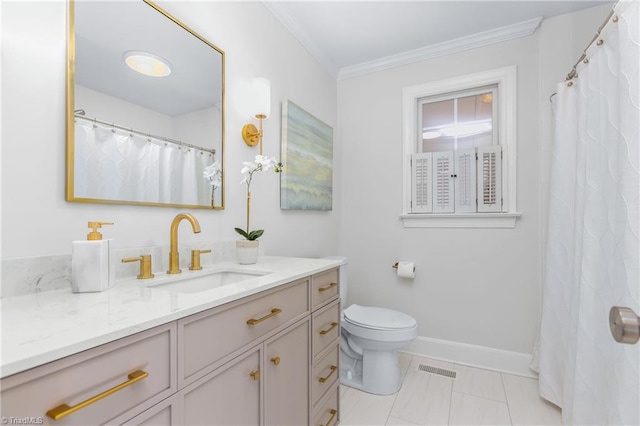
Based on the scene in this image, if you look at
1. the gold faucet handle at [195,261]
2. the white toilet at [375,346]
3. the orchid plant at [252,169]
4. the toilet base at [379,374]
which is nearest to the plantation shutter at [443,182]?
the white toilet at [375,346]

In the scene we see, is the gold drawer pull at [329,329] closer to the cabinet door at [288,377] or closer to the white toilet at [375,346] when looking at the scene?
the cabinet door at [288,377]

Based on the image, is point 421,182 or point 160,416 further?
point 421,182

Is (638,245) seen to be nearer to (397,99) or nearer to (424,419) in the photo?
(424,419)

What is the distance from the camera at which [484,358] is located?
228 centimetres

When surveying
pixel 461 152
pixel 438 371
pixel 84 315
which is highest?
pixel 461 152

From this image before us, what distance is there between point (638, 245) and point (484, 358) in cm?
164

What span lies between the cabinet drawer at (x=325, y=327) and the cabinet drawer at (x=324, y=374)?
62mm

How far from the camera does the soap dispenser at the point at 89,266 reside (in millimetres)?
883

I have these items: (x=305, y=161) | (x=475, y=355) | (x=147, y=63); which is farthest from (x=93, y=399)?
(x=475, y=355)

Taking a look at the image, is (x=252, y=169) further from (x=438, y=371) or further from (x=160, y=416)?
(x=438, y=371)

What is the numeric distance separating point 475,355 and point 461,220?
103cm

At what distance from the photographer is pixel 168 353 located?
71cm

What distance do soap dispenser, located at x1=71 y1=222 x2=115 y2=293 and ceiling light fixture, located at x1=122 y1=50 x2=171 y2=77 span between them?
674 mm

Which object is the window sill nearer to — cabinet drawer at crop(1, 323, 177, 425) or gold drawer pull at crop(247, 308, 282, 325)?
gold drawer pull at crop(247, 308, 282, 325)
